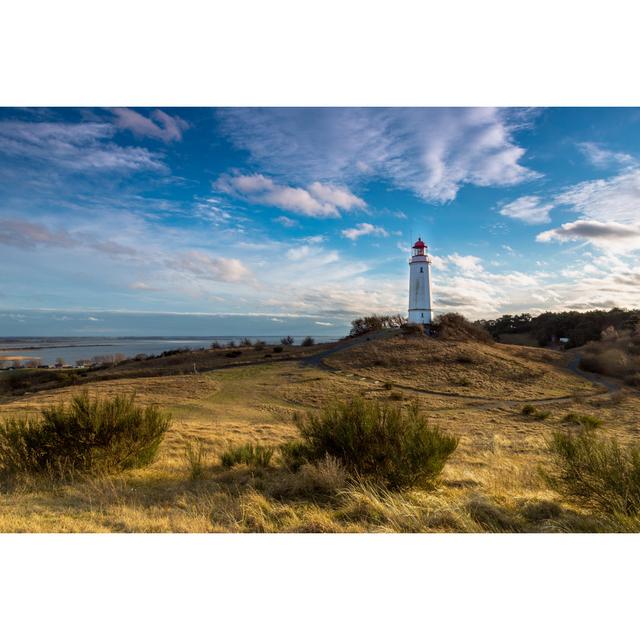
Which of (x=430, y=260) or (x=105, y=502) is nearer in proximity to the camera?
(x=105, y=502)

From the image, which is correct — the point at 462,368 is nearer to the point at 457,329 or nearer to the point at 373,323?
the point at 457,329

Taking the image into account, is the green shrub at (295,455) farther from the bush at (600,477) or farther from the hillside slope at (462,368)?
the hillside slope at (462,368)

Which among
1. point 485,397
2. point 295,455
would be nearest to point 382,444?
point 295,455

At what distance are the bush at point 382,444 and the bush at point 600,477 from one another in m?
1.33

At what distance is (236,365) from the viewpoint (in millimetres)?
23406

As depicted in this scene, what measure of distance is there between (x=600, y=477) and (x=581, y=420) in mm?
11484

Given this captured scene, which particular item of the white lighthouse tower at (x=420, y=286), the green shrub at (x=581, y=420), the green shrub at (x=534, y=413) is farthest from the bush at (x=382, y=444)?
the white lighthouse tower at (x=420, y=286)

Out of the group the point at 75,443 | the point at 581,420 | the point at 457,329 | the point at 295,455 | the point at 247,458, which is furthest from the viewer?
the point at 457,329

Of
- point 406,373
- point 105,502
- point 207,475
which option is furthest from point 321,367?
point 105,502

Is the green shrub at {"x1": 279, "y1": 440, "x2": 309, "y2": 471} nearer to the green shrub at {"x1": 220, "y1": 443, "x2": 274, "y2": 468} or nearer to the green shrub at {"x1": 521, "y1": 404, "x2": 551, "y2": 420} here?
the green shrub at {"x1": 220, "y1": 443, "x2": 274, "y2": 468}

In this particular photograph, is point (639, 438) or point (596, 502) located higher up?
point (596, 502)

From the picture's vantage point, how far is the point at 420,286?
31906 millimetres

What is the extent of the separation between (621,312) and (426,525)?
45270mm

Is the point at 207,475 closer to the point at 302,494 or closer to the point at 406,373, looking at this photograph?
the point at 302,494
